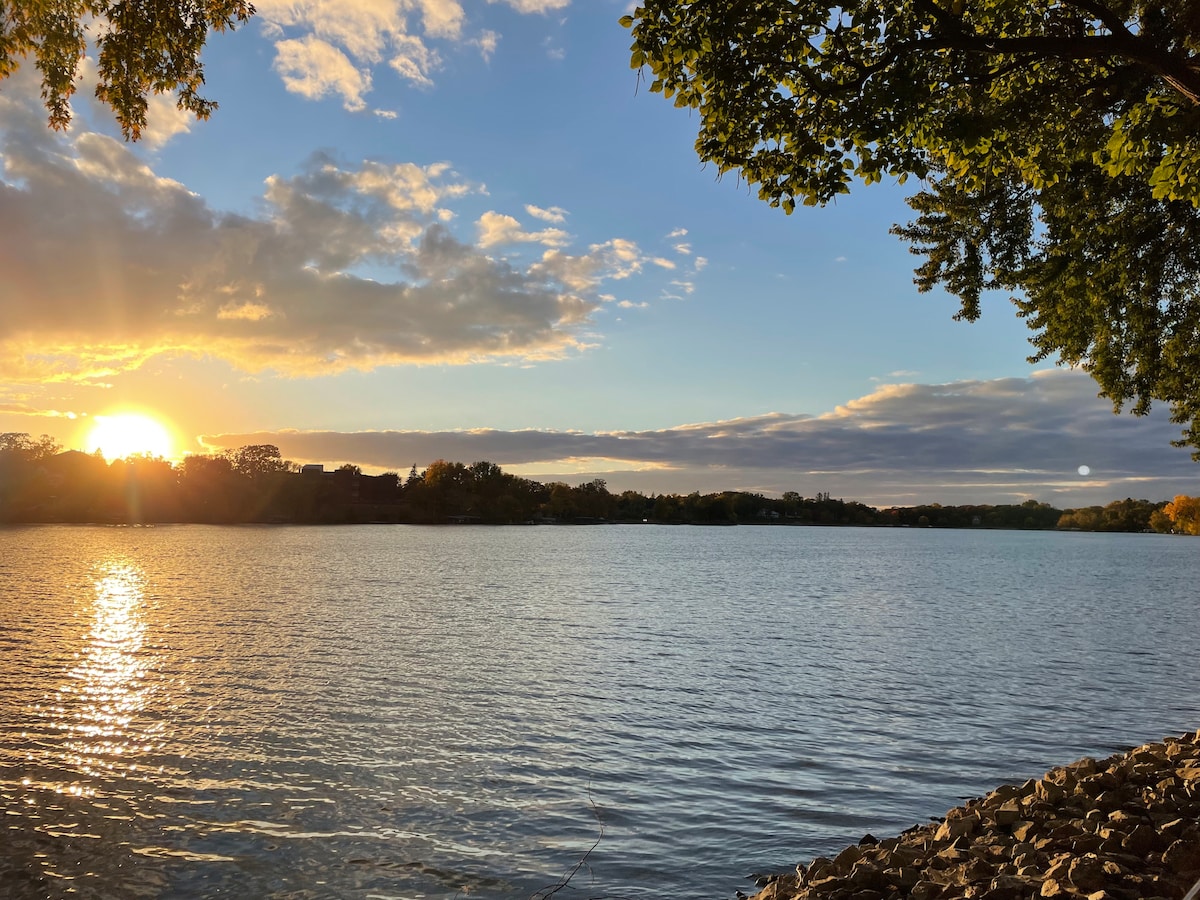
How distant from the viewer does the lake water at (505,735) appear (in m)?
11.1

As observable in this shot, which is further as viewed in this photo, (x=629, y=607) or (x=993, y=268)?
(x=629, y=607)

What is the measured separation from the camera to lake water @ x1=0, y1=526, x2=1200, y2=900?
36.4 ft

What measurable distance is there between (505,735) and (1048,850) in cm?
1163

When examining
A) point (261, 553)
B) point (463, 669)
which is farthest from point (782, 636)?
point (261, 553)

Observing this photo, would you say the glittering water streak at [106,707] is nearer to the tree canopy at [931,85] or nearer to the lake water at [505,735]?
the lake water at [505,735]

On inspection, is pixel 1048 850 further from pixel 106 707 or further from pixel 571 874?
pixel 106 707

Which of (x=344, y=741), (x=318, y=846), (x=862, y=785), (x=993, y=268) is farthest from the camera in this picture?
(x=993, y=268)

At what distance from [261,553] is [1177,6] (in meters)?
95.3

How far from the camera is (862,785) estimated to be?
1464cm

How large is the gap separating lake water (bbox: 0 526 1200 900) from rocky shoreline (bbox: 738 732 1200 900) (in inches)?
70.7

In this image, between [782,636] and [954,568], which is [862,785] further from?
[954,568]

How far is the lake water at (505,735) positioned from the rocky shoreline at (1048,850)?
180cm

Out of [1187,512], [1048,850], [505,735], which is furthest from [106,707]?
[1187,512]

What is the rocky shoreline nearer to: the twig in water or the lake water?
the lake water
